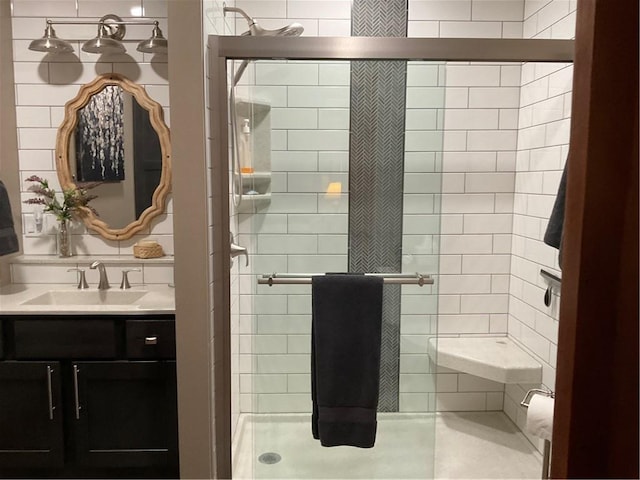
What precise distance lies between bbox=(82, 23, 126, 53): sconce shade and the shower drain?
6.66ft

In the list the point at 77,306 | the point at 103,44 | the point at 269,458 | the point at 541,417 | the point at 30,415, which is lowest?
the point at 269,458

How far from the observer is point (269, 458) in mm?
2232

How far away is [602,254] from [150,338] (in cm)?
196

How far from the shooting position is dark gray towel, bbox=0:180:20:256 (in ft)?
7.45

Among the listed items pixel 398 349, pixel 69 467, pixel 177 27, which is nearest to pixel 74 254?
pixel 69 467

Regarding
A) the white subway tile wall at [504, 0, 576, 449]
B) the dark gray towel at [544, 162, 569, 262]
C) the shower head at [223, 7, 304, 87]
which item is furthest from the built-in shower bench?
the shower head at [223, 7, 304, 87]

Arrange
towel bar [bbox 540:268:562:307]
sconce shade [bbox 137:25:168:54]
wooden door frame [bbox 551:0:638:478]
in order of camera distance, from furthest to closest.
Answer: sconce shade [bbox 137:25:168:54] → towel bar [bbox 540:268:562:307] → wooden door frame [bbox 551:0:638:478]

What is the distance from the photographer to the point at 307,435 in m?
2.19

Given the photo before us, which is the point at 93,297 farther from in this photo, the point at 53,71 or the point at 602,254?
the point at 602,254

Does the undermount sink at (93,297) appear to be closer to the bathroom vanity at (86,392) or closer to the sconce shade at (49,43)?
the bathroom vanity at (86,392)

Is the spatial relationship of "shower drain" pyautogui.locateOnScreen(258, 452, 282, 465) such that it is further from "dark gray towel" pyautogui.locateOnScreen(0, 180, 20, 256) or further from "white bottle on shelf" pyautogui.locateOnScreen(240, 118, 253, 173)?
"dark gray towel" pyautogui.locateOnScreen(0, 180, 20, 256)

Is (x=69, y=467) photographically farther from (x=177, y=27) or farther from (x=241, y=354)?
(x=177, y=27)

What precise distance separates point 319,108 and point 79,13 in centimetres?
145

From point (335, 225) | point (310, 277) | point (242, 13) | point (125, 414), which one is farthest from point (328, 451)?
point (242, 13)
